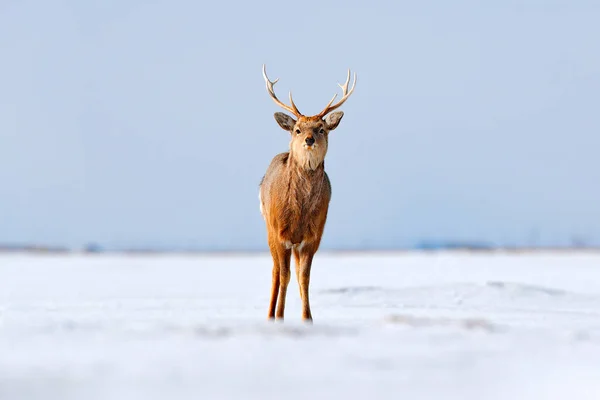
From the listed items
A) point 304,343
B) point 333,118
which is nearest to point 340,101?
point 333,118

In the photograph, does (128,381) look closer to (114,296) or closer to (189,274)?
(114,296)

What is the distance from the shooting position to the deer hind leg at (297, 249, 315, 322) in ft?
33.1

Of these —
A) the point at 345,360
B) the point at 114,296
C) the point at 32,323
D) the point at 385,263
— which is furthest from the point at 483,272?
the point at 345,360

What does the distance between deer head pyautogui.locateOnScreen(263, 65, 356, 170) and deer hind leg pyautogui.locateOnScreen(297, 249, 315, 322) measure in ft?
2.84

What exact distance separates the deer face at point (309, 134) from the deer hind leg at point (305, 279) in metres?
0.87

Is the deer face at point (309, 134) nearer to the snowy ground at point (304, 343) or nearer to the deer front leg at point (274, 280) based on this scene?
the deer front leg at point (274, 280)

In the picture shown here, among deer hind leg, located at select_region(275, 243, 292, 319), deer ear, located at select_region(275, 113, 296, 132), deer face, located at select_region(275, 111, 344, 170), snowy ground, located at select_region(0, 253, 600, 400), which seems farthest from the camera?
deer ear, located at select_region(275, 113, 296, 132)

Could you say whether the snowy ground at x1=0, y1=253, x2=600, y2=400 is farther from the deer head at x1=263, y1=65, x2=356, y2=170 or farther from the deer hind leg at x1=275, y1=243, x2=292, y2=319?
the deer head at x1=263, y1=65, x2=356, y2=170

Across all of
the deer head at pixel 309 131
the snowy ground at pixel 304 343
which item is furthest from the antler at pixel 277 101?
the snowy ground at pixel 304 343

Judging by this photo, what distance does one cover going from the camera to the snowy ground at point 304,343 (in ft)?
19.7

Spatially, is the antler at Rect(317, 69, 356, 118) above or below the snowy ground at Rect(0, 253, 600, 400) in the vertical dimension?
above

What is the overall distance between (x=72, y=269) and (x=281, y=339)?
49.1ft

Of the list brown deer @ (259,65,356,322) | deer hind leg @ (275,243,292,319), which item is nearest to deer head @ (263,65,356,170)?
brown deer @ (259,65,356,322)

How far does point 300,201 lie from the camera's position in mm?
10094
